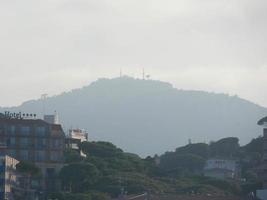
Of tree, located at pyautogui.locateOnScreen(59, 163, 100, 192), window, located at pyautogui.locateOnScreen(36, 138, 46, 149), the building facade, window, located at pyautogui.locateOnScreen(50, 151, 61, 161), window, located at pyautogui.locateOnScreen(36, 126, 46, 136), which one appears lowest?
the building facade

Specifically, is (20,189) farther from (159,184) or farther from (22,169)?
(159,184)

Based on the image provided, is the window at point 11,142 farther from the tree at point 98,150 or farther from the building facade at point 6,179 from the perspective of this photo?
the tree at point 98,150

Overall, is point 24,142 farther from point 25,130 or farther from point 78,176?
point 78,176

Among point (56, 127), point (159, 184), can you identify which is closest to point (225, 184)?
point (159, 184)

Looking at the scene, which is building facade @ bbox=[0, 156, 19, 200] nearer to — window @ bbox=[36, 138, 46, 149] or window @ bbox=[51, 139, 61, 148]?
window @ bbox=[36, 138, 46, 149]

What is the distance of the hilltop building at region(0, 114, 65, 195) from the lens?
16262 centimetres

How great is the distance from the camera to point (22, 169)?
14775cm

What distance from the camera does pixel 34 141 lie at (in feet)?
538

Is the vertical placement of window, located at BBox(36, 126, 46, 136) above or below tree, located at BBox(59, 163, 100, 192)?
above

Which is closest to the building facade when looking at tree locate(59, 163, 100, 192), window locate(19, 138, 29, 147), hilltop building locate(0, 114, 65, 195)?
tree locate(59, 163, 100, 192)

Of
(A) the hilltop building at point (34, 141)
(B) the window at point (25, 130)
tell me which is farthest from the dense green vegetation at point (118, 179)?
(B) the window at point (25, 130)

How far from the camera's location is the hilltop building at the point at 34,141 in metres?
163

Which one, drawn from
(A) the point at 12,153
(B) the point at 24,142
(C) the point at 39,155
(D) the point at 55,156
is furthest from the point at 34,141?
(D) the point at 55,156

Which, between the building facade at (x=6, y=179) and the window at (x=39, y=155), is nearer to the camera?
the building facade at (x=6, y=179)
